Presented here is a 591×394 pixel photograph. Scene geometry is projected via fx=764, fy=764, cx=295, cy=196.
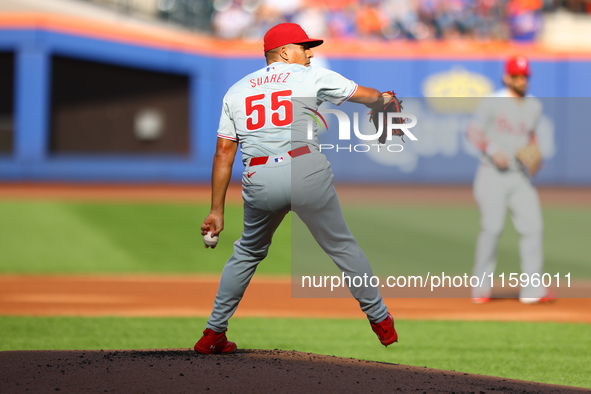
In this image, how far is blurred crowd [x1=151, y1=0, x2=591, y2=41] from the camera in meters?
21.9

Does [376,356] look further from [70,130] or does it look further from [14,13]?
[70,130]

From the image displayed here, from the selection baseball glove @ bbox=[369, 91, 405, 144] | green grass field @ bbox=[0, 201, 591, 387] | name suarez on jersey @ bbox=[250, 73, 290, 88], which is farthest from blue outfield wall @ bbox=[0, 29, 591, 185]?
name suarez on jersey @ bbox=[250, 73, 290, 88]

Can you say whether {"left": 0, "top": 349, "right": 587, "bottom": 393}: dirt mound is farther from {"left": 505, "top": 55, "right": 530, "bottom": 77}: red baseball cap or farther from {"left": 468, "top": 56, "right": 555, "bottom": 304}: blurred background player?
{"left": 505, "top": 55, "right": 530, "bottom": 77}: red baseball cap

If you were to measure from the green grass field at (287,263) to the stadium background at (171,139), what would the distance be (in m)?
0.08

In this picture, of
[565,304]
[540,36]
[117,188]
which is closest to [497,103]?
[565,304]

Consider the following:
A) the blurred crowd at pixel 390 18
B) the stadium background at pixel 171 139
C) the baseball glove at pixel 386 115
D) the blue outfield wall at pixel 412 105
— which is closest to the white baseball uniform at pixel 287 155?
the baseball glove at pixel 386 115

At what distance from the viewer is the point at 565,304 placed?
7207 mm

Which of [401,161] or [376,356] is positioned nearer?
[376,356]

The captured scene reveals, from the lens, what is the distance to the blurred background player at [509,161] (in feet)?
21.7

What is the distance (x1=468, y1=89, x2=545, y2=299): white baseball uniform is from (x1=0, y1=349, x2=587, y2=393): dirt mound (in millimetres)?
3005

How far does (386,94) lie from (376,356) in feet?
6.32

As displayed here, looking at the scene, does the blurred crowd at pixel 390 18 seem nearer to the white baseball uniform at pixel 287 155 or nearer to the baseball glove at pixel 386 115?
the baseball glove at pixel 386 115

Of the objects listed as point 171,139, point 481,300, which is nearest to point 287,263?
point 481,300

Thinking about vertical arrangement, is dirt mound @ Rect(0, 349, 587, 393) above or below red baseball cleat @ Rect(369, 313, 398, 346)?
below
